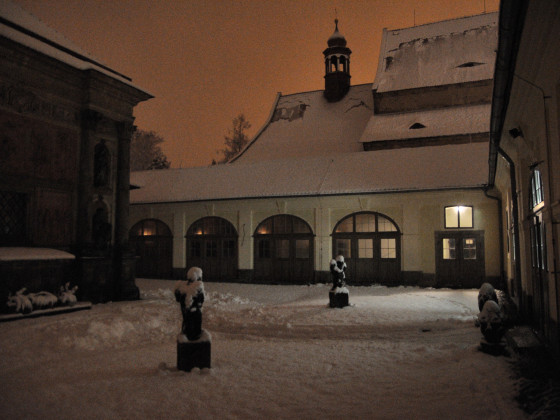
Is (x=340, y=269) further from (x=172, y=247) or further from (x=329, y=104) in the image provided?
(x=329, y=104)

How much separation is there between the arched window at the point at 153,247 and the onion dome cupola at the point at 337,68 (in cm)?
1588

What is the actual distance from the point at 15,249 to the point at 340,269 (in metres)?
8.50

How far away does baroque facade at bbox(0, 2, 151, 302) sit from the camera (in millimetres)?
11164

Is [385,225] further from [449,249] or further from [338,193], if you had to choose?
[449,249]

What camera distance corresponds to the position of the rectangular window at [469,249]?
17062mm

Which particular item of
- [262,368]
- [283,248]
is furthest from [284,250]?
[262,368]

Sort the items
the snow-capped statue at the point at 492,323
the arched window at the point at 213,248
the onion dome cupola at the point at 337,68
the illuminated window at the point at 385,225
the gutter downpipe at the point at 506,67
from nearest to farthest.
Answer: the gutter downpipe at the point at 506,67
the snow-capped statue at the point at 492,323
the illuminated window at the point at 385,225
the arched window at the point at 213,248
the onion dome cupola at the point at 337,68

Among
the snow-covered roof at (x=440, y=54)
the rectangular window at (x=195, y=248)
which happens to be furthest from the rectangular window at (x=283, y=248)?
the snow-covered roof at (x=440, y=54)

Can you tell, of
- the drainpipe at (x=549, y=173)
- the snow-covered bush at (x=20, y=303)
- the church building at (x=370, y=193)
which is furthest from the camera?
the church building at (x=370, y=193)

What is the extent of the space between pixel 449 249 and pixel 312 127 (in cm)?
1526

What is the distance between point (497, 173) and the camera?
1363 cm

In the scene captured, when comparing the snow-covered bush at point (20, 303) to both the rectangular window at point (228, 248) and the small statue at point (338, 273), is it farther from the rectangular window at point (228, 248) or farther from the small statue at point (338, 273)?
the rectangular window at point (228, 248)

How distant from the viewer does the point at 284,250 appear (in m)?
20.3

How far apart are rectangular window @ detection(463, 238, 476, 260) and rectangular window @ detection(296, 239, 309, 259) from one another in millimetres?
6587
